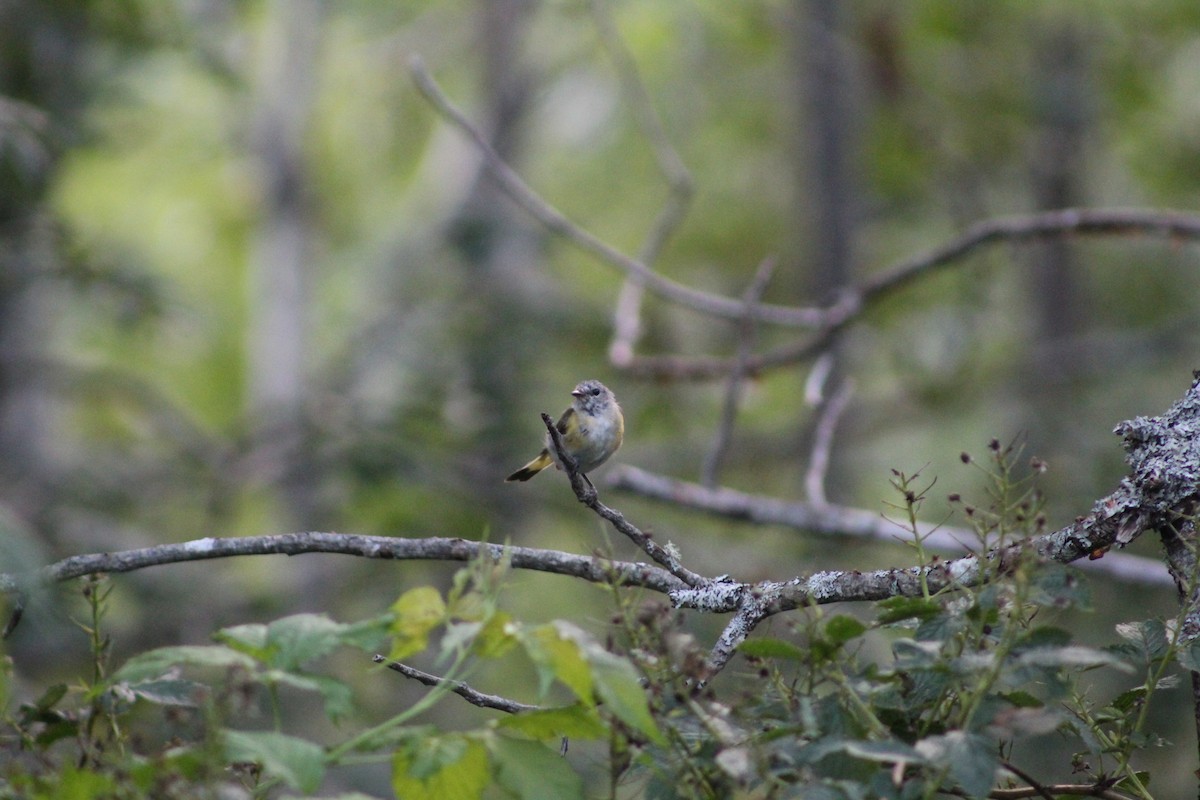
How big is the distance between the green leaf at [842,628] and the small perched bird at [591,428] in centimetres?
264

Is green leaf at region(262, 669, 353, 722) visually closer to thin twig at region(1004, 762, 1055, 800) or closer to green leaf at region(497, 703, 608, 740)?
green leaf at region(497, 703, 608, 740)

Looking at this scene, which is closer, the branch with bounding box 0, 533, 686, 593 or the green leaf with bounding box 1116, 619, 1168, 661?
the green leaf with bounding box 1116, 619, 1168, 661

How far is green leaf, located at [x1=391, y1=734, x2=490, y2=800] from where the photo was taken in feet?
4.52

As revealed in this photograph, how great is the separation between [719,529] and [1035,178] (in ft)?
13.1

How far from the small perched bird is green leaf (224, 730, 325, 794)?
281cm

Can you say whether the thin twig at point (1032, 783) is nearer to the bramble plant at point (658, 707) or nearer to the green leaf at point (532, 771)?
the bramble plant at point (658, 707)

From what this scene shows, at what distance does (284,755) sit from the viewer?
4.33 ft

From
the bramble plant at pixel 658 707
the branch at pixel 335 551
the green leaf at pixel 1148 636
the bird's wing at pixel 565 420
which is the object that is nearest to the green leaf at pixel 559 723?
the bramble plant at pixel 658 707

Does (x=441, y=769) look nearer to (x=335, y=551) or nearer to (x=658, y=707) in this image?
(x=658, y=707)

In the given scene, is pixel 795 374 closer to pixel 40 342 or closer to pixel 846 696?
pixel 40 342

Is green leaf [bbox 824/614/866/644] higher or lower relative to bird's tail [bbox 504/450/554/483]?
lower

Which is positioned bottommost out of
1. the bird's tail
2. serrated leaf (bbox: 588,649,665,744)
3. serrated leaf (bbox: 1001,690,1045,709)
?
serrated leaf (bbox: 588,649,665,744)

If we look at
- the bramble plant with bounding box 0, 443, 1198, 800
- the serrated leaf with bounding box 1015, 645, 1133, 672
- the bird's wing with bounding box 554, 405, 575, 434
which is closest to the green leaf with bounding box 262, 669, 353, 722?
the bramble plant with bounding box 0, 443, 1198, 800

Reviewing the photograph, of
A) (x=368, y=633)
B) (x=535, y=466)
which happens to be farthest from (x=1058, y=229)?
(x=368, y=633)
